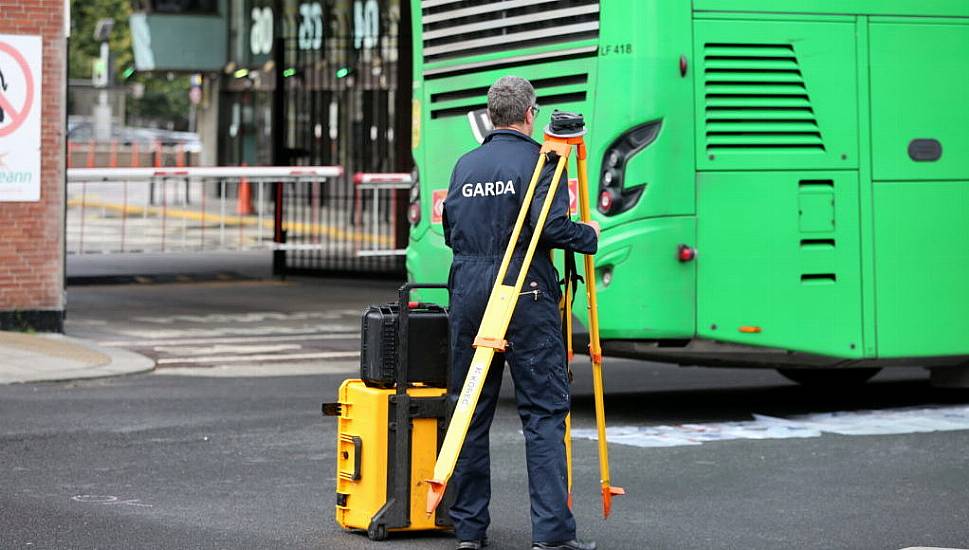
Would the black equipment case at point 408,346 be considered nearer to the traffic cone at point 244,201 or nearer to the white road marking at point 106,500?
the white road marking at point 106,500

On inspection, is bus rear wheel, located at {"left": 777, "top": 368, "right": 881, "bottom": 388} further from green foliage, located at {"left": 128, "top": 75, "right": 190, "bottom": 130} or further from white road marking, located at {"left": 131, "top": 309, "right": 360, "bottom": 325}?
green foliage, located at {"left": 128, "top": 75, "right": 190, "bottom": 130}

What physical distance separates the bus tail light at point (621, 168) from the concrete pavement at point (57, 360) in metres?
4.72

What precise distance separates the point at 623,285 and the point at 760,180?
1050mm

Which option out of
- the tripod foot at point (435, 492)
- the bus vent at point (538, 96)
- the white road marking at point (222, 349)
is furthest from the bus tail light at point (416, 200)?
the tripod foot at point (435, 492)

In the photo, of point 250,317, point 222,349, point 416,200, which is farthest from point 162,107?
point 416,200

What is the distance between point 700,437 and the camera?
1038cm

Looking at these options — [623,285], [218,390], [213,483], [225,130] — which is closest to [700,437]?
[623,285]

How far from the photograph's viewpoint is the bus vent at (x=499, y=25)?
10.5 meters

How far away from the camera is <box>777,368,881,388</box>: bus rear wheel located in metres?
12.8

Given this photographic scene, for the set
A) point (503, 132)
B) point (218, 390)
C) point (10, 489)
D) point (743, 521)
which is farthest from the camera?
point (218, 390)

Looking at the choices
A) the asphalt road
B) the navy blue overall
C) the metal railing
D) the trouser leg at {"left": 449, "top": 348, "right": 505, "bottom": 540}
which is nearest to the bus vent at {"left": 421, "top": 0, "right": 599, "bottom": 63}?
the asphalt road

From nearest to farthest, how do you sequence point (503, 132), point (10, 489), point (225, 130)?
point (503, 132)
point (10, 489)
point (225, 130)

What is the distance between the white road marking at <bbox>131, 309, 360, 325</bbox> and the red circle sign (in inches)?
118

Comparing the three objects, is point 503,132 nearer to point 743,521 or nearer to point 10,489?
point 743,521
